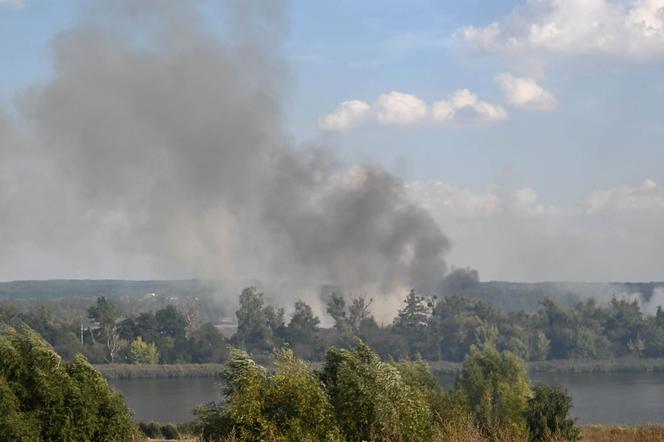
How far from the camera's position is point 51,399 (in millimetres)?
28906

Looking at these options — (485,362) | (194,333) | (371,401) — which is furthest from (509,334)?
(371,401)

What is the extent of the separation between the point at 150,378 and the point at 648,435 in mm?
116376

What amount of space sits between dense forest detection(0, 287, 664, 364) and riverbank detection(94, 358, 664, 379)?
2829 mm

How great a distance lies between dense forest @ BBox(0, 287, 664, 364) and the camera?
13975 centimetres

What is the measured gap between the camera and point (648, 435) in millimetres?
19125

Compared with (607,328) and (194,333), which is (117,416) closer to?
(194,333)

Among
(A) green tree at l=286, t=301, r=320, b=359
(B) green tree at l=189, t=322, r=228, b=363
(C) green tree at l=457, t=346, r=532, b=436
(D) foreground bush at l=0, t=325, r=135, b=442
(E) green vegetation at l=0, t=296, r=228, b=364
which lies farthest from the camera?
(A) green tree at l=286, t=301, r=320, b=359

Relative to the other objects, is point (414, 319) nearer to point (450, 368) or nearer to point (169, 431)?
point (450, 368)

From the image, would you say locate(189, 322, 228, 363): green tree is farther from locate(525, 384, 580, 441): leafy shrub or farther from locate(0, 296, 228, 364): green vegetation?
locate(525, 384, 580, 441): leafy shrub

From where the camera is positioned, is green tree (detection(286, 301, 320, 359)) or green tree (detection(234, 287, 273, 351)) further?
green tree (detection(234, 287, 273, 351))

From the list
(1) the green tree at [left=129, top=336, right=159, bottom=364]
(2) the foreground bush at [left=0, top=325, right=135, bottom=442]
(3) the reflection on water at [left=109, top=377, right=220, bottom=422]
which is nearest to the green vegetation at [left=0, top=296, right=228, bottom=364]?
(1) the green tree at [left=129, top=336, right=159, bottom=364]

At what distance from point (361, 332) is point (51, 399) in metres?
133

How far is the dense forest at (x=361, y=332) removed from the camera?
458ft

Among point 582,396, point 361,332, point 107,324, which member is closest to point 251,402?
point 582,396
